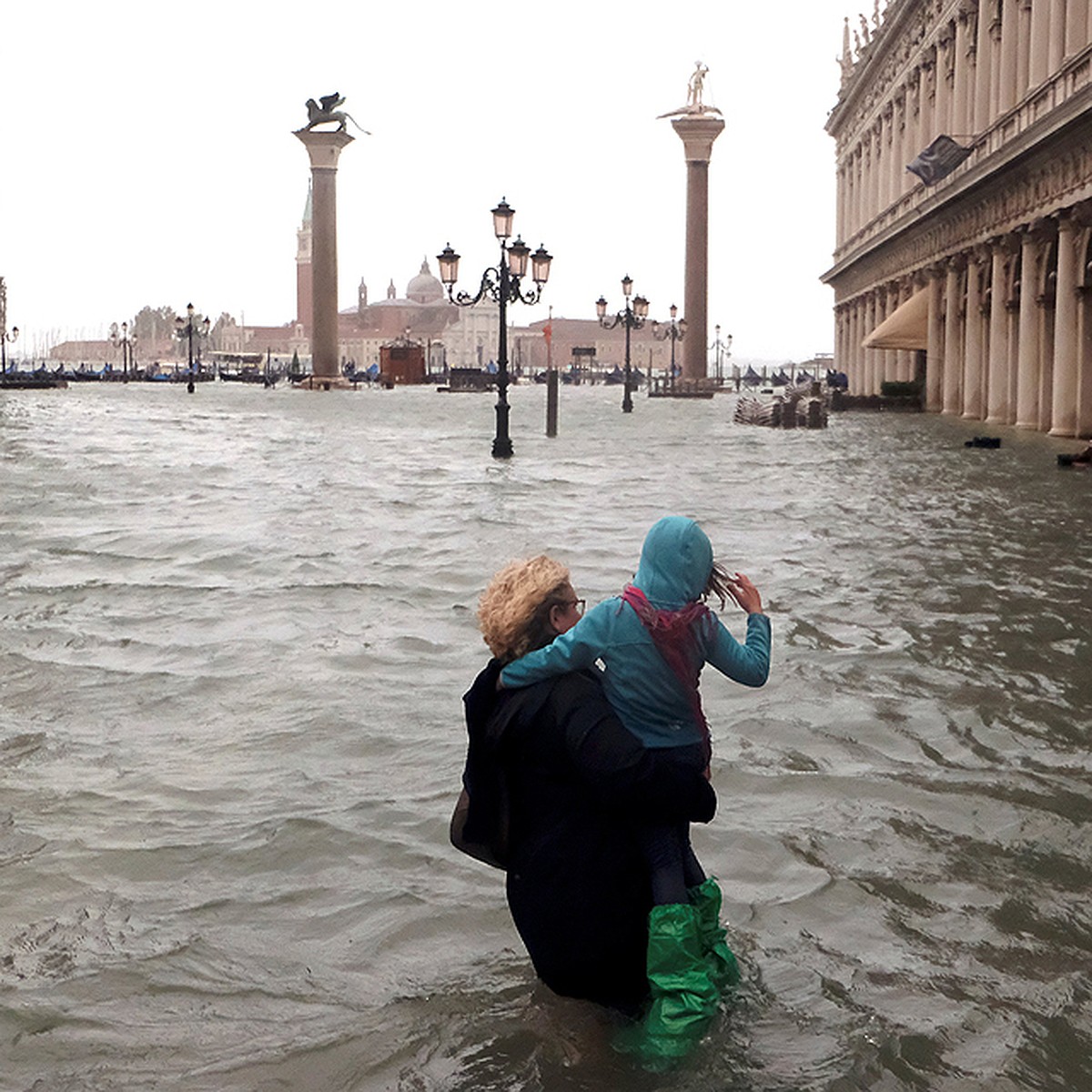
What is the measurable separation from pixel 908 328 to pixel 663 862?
1500 inches

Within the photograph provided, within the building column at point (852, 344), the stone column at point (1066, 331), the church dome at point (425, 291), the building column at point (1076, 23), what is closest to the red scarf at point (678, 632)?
the stone column at point (1066, 331)

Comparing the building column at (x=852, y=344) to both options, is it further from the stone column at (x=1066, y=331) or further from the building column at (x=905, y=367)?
the stone column at (x=1066, y=331)

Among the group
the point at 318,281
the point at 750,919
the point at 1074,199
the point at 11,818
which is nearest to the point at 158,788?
the point at 11,818

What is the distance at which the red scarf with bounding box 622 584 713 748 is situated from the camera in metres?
3.54

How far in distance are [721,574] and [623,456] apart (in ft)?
70.8

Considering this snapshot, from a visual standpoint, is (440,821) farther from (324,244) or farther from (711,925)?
(324,244)

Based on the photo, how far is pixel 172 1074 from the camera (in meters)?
3.69

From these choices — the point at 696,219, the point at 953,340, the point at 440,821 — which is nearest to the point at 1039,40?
the point at 953,340

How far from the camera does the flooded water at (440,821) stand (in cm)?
384

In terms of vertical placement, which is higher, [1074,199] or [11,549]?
[1074,199]

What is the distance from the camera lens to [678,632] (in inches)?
140

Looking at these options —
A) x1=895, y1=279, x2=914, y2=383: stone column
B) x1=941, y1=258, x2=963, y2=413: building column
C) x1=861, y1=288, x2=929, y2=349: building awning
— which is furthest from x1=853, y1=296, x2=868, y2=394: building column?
x1=941, y1=258, x2=963, y2=413: building column

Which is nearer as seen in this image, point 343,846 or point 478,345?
point 343,846

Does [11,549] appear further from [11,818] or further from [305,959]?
[305,959]
